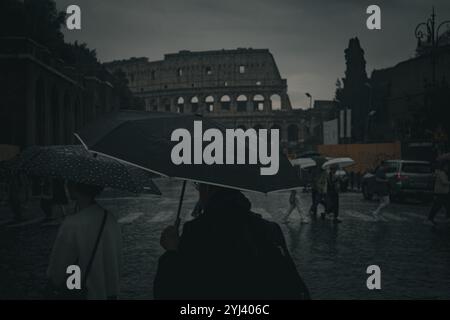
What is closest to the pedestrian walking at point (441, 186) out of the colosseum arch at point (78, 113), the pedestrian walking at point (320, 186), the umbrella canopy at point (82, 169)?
the pedestrian walking at point (320, 186)

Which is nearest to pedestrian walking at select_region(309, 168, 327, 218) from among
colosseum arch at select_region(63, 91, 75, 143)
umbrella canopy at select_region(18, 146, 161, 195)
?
umbrella canopy at select_region(18, 146, 161, 195)

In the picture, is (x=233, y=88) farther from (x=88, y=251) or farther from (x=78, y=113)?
(x=88, y=251)

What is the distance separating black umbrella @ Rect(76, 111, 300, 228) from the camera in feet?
9.63

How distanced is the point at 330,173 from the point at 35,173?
12.1 metres

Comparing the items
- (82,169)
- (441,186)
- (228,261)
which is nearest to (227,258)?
(228,261)

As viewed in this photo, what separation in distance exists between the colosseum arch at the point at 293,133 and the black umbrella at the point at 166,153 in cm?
10023

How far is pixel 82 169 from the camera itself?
11.4 ft

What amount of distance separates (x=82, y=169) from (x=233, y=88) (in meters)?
102

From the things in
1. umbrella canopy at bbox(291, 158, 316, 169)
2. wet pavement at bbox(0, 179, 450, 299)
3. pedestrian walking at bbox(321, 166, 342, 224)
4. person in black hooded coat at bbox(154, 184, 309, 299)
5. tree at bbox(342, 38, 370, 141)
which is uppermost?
tree at bbox(342, 38, 370, 141)

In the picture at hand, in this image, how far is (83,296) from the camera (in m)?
3.21

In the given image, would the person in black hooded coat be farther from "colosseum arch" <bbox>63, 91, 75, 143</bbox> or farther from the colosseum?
the colosseum

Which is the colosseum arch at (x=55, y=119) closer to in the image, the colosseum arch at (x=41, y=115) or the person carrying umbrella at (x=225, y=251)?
the colosseum arch at (x=41, y=115)

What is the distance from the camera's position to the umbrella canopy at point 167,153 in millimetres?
2937

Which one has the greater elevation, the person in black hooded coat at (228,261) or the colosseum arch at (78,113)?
the colosseum arch at (78,113)
